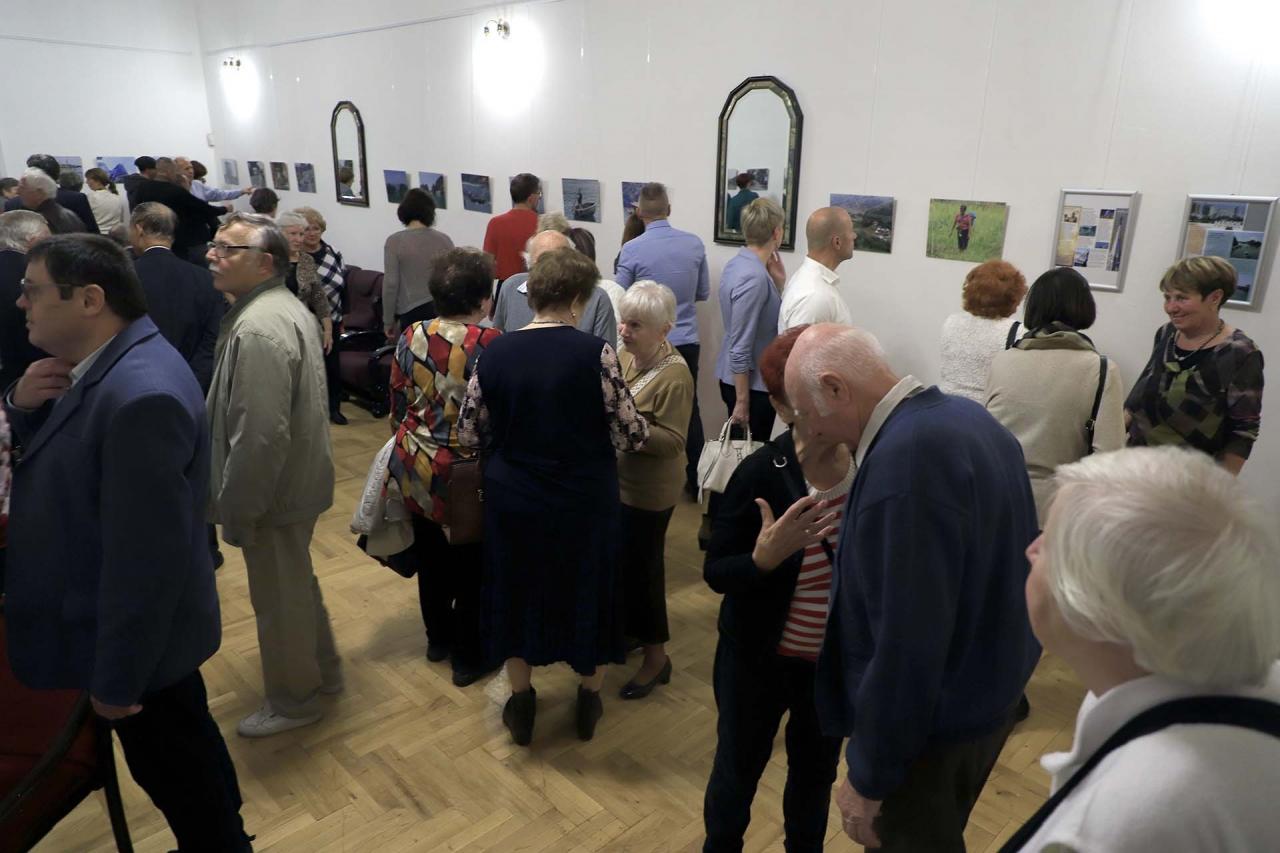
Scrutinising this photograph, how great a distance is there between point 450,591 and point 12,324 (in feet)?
8.17

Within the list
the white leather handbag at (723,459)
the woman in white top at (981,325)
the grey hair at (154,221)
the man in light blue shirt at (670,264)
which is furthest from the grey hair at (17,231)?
the woman in white top at (981,325)

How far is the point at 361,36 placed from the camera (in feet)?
27.0

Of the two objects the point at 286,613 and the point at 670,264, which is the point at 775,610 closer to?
the point at 286,613

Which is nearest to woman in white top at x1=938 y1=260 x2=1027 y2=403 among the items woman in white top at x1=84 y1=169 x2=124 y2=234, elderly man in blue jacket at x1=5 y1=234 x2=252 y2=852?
elderly man in blue jacket at x1=5 y1=234 x2=252 y2=852

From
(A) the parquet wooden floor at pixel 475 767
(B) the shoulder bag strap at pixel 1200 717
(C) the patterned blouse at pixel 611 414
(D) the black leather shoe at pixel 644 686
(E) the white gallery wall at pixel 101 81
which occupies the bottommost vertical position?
(A) the parquet wooden floor at pixel 475 767

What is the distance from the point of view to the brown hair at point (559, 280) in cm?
260

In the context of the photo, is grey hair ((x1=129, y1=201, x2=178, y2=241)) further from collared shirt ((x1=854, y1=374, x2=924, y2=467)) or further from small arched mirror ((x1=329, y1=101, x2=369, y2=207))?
small arched mirror ((x1=329, y1=101, x2=369, y2=207))

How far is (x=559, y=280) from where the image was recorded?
2600mm

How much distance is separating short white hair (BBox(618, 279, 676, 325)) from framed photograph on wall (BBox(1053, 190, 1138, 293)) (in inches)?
86.6

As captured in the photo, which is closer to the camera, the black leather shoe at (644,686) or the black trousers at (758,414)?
the black leather shoe at (644,686)

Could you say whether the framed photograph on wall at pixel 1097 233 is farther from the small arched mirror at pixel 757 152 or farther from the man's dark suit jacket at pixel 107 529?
the man's dark suit jacket at pixel 107 529

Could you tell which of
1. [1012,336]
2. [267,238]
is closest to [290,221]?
[267,238]

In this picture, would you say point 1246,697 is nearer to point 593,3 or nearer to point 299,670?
point 299,670

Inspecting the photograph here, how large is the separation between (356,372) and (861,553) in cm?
629
